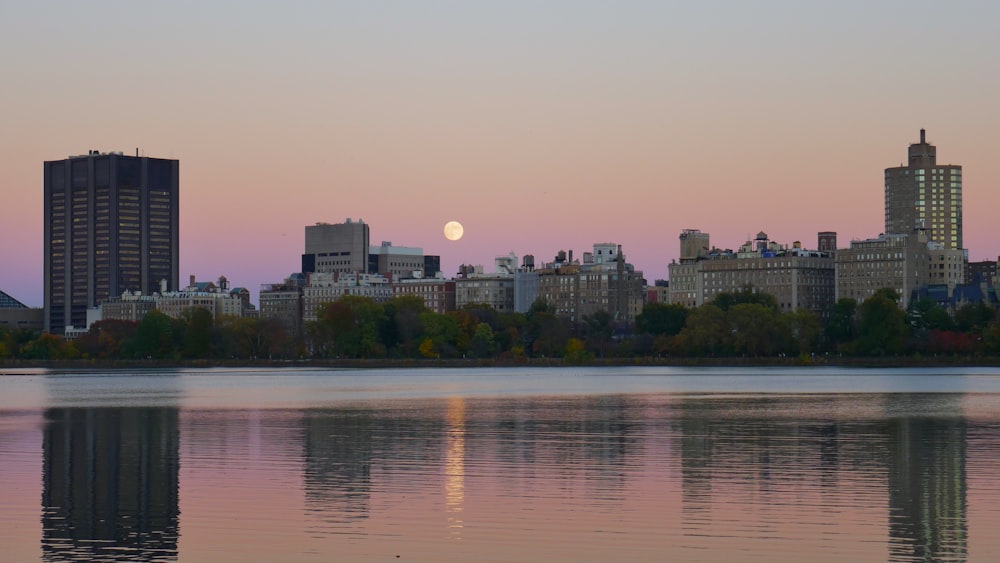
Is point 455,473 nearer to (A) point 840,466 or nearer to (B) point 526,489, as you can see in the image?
(B) point 526,489

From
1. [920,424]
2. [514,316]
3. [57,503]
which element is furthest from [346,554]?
[514,316]

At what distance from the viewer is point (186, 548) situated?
24.9m

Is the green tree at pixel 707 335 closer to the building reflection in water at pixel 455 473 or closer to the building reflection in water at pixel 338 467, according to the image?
the building reflection in water at pixel 455 473

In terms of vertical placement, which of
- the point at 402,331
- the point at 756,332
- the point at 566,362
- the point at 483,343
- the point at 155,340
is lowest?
the point at 566,362

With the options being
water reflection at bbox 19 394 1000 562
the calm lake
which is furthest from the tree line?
→ water reflection at bbox 19 394 1000 562

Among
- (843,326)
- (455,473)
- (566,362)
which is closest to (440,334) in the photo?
(566,362)

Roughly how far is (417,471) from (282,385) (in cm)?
7097

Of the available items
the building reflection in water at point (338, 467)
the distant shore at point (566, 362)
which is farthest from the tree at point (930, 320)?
the building reflection in water at point (338, 467)

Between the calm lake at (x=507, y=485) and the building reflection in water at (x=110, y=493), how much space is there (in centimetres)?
8

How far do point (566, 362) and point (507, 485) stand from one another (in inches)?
5586

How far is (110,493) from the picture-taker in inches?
1240

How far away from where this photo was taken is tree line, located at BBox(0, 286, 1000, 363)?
156625 mm

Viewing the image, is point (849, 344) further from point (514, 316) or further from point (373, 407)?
point (373, 407)

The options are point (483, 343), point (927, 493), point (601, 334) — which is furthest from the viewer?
point (601, 334)
